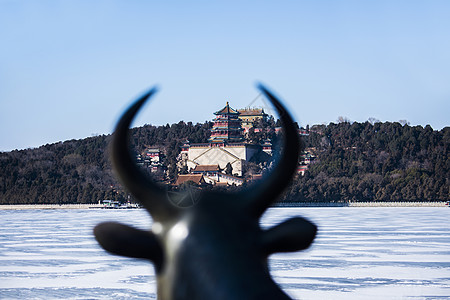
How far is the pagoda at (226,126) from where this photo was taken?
91750mm

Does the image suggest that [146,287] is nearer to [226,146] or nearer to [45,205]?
[45,205]

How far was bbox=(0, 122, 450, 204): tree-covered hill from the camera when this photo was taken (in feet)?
237

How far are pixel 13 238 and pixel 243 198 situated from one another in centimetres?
2232

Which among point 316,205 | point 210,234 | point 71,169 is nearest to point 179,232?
point 210,234

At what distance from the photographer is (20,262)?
48.0ft

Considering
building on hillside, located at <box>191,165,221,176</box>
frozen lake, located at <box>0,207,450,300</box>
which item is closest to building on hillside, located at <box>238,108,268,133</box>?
building on hillside, located at <box>191,165,221,176</box>

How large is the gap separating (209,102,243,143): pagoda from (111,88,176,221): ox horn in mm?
89464

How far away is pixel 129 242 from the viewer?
3.34 ft

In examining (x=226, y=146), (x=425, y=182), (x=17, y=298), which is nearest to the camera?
(x=17, y=298)

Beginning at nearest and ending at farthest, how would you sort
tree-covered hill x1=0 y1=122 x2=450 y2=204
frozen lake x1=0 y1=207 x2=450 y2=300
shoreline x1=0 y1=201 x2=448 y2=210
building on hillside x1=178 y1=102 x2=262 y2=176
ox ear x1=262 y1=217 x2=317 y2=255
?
ox ear x1=262 y1=217 x2=317 y2=255 → frozen lake x1=0 y1=207 x2=450 y2=300 → shoreline x1=0 y1=201 x2=448 y2=210 → tree-covered hill x1=0 y1=122 x2=450 y2=204 → building on hillside x1=178 y1=102 x2=262 y2=176

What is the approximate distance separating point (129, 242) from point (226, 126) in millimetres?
92156

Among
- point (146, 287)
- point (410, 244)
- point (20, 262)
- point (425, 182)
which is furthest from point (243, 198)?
point (425, 182)

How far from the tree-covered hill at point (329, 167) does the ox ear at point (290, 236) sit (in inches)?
2581

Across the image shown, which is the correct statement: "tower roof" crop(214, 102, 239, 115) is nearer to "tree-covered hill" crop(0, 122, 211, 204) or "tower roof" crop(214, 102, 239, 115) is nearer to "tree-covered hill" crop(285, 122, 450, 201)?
"tree-covered hill" crop(0, 122, 211, 204)
